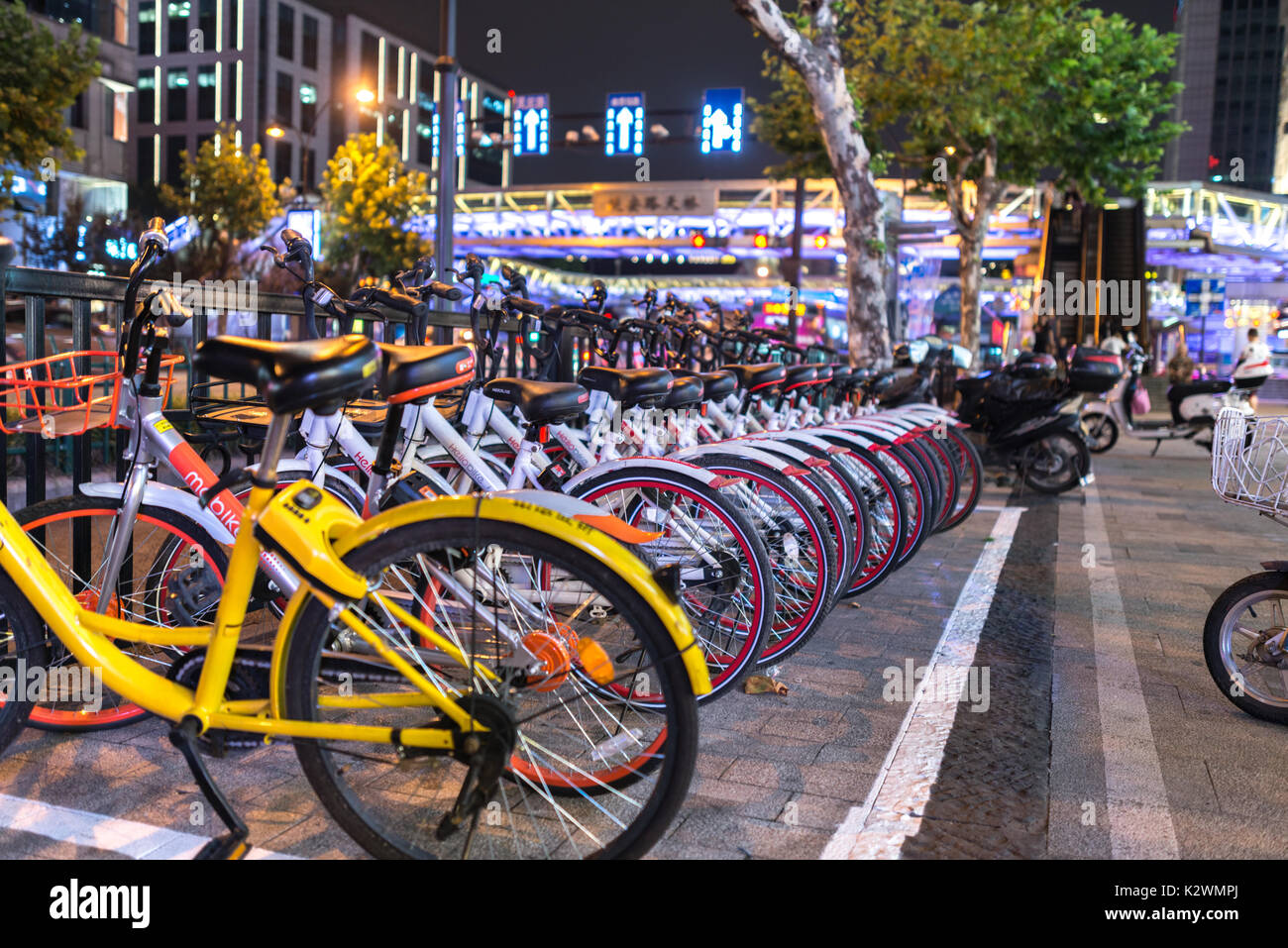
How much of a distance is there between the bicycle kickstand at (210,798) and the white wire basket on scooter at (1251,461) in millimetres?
3232

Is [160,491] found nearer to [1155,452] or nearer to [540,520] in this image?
[540,520]

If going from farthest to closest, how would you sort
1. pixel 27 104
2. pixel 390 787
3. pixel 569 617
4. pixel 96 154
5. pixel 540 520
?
pixel 96 154 < pixel 27 104 < pixel 390 787 < pixel 569 617 < pixel 540 520

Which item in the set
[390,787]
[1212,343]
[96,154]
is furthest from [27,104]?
[1212,343]

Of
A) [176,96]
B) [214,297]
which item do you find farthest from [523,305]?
[176,96]

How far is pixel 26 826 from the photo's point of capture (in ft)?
9.18

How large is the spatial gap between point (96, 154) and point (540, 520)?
42053 mm

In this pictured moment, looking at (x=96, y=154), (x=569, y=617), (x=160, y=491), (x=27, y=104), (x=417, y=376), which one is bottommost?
(x=569, y=617)

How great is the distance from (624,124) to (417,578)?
20808 mm

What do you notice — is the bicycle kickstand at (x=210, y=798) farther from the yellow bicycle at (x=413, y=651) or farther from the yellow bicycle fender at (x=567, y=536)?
the yellow bicycle fender at (x=567, y=536)

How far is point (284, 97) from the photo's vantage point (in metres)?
67.4

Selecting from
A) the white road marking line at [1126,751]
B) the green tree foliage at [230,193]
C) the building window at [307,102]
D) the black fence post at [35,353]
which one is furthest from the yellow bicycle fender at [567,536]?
the building window at [307,102]

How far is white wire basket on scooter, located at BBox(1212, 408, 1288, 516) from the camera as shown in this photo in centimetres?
374

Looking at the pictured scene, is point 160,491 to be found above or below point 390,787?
above

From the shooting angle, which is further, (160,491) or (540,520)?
(160,491)
